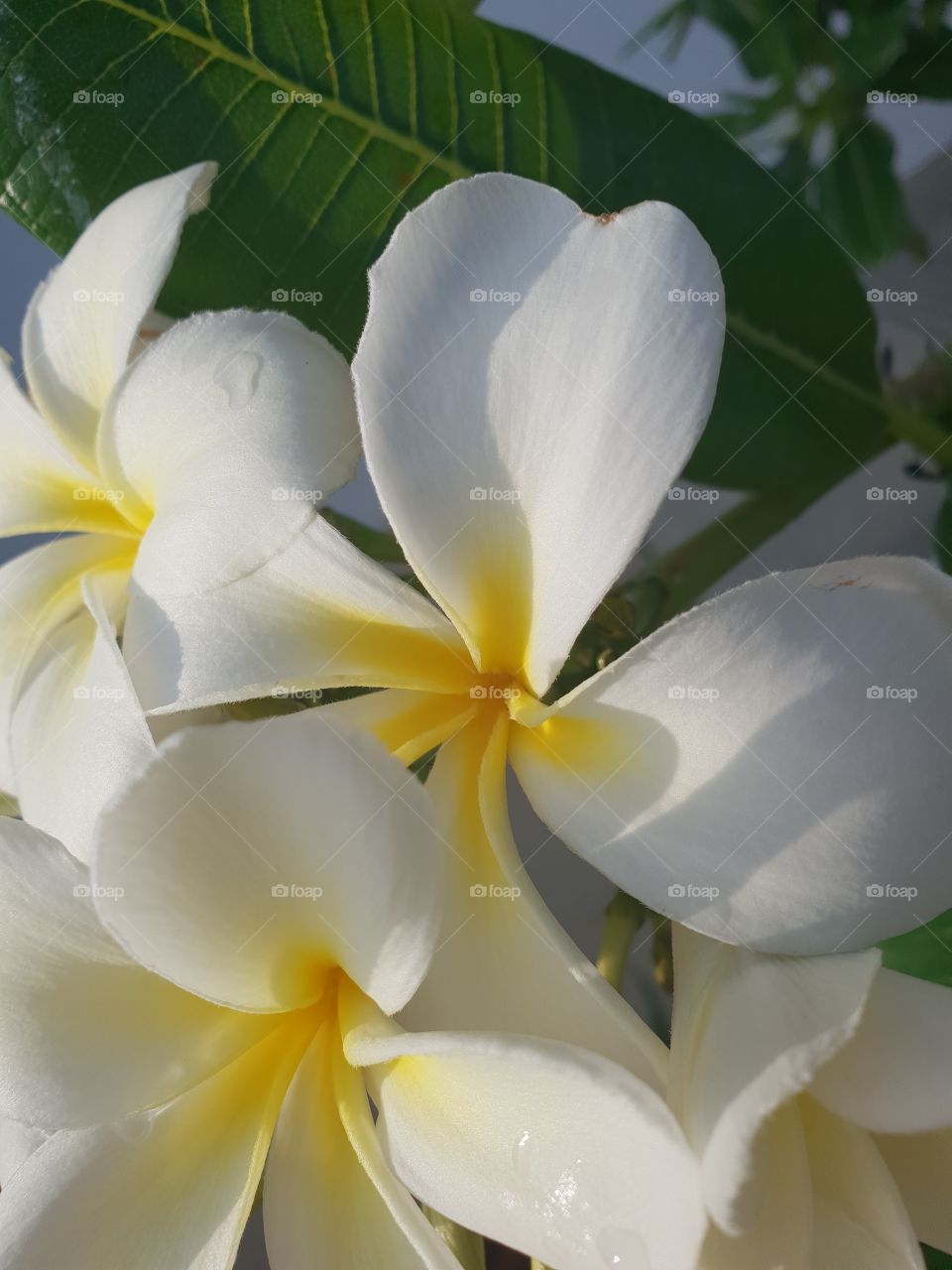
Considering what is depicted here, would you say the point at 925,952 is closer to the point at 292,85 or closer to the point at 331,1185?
the point at 331,1185

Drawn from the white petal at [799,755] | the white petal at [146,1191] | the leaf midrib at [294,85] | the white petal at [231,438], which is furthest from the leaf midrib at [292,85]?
the white petal at [146,1191]

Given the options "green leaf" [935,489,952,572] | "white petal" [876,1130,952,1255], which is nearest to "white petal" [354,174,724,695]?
"white petal" [876,1130,952,1255]

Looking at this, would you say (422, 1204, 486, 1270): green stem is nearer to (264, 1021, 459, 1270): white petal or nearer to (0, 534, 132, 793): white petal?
(264, 1021, 459, 1270): white petal

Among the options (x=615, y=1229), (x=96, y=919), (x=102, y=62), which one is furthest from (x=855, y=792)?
(x=102, y=62)

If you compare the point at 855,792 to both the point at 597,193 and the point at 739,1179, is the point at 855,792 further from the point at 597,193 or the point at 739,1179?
the point at 597,193

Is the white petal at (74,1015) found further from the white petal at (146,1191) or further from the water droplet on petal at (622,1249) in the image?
the water droplet on petal at (622,1249)

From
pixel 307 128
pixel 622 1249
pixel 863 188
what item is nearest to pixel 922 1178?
pixel 622 1249
